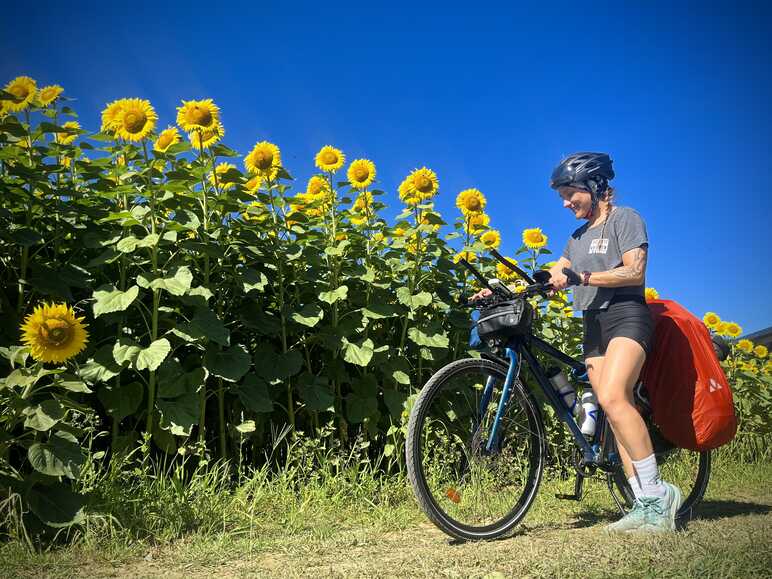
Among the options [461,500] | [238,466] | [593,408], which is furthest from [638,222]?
[238,466]

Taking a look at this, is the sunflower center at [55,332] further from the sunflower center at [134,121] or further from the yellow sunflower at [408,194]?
the yellow sunflower at [408,194]

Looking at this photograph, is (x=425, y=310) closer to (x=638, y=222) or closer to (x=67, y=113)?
(x=638, y=222)

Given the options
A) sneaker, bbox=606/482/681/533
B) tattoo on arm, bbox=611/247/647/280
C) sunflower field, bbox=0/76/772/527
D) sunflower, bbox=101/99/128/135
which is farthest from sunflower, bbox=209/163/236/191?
sneaker, bbox=606/482/681/533

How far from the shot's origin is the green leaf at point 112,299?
347 centimetres

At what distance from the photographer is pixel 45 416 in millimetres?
2861

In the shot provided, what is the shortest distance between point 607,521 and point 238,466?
2.40m

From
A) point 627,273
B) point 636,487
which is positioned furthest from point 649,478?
point 627,273

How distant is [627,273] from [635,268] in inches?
2.5

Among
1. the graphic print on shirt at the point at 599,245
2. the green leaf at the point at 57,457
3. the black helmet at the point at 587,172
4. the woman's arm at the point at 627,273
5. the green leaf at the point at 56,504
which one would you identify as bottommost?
the green leaf at the point at 56,504

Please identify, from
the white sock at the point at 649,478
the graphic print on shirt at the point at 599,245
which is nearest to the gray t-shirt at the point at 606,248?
the graphic print on shirt at the point at 599,245

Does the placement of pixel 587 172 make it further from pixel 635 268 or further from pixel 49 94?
pixel 49 94

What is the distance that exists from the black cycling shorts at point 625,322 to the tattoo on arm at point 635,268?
21cm

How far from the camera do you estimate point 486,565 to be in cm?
270

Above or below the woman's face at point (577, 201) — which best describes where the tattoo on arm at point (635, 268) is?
below
